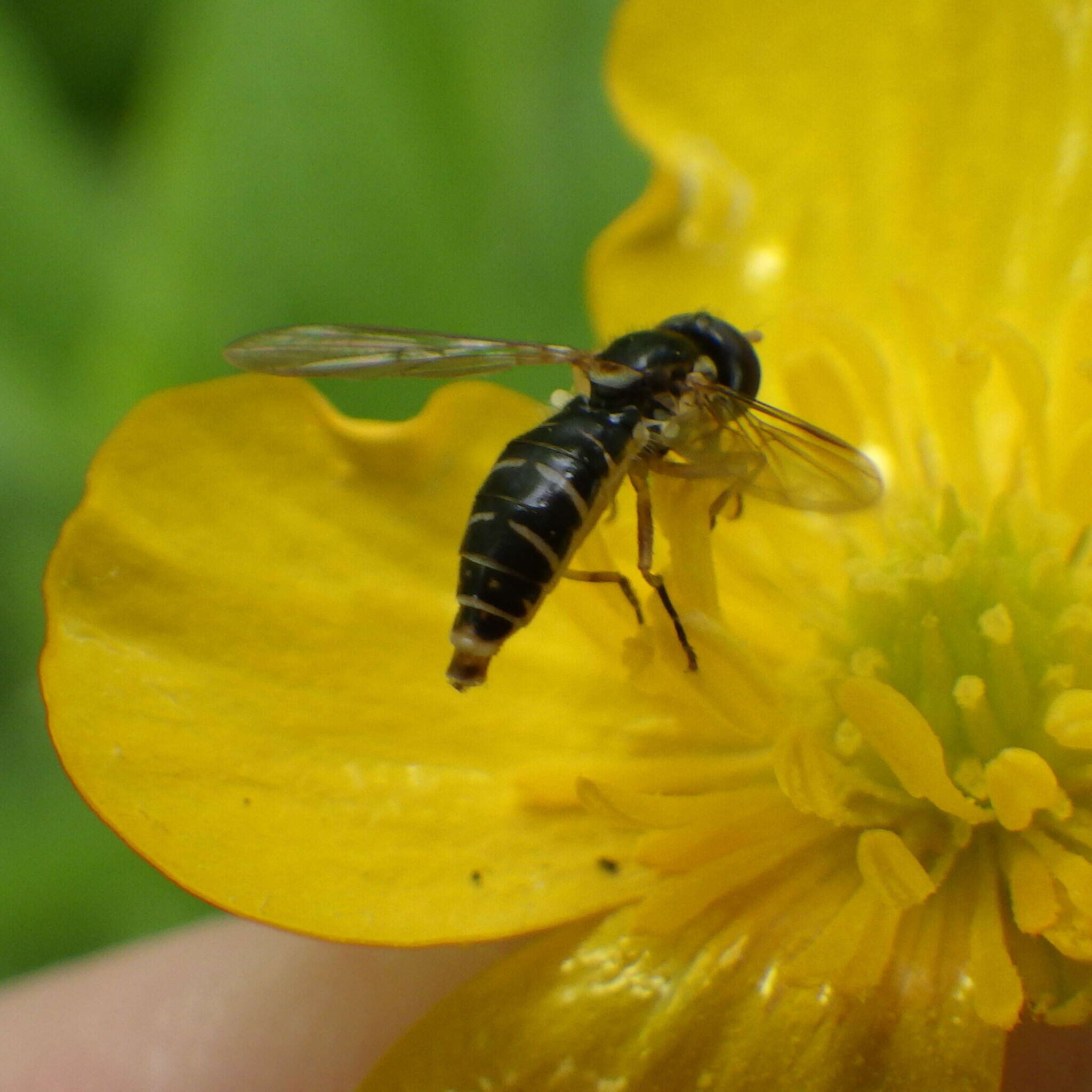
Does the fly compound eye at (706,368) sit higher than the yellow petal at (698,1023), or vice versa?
the fly compound eye at (706,368)

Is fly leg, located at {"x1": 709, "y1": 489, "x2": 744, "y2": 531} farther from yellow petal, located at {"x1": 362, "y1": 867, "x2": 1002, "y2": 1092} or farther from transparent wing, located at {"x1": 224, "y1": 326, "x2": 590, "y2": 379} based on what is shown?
yellow petal, located at {"x1": 362, "y1": 867, "x2": 1002, "y2": 1092}

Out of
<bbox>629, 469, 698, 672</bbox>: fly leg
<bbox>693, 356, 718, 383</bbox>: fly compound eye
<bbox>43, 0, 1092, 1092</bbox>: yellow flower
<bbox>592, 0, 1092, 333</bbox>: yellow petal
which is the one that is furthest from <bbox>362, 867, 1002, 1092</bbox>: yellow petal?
<bbox>592, 0, 1092, 333</bbox>: yellow petal

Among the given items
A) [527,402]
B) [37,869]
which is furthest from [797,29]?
[37,869]

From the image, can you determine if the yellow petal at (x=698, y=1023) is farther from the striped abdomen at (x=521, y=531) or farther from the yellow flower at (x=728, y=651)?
the striped abdomen at (x=521, y=531)

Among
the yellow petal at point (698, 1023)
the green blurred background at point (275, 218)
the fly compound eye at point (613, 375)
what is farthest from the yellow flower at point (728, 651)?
the green blurred background at point (275, 218)

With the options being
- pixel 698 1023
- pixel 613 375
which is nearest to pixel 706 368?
pixel 613 375

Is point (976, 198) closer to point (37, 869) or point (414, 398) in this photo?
point (414, 398)
